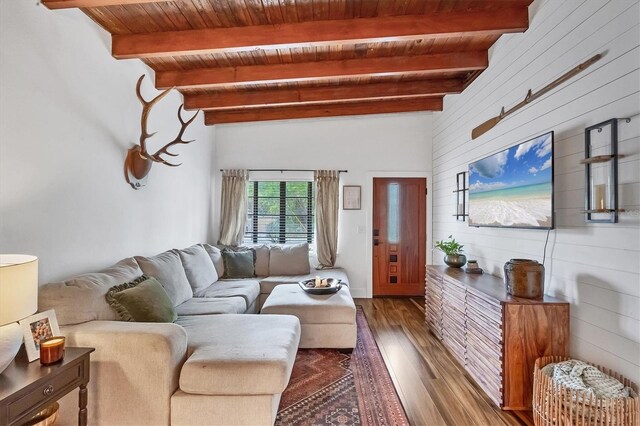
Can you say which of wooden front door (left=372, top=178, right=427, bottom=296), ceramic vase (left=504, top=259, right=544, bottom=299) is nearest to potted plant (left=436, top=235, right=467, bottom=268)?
ceramic vase (left=504, top=259, right=544, bottom=299)

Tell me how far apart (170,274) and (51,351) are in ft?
4.50

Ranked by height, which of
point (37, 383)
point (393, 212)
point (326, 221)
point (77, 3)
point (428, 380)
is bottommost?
point (428, 380)

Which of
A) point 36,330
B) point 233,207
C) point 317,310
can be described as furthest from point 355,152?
point 36,330

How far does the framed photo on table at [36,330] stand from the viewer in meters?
1.53

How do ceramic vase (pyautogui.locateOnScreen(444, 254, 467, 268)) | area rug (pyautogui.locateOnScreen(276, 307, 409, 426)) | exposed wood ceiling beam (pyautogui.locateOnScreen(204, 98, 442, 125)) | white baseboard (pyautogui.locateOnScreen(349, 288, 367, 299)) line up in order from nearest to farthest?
area rug (pyautogui.locateOnScreen(276, 307, 409, 426)), ceramic vase (pyautogui.locateOnScreen(444, 254, 467, 268)), exposed wood ceiling beam (pyautogui.locateOnScreen(204, 98, 442, 125)), white baseboard (pyautogui.locateOnScreen(349, 288, 367, 299))

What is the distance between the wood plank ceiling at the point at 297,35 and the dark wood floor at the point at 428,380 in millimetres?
2908

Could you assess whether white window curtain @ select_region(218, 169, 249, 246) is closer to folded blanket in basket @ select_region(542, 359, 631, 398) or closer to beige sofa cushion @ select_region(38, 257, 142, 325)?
beige sofa cushion @ select_region(38, 257, 142, 325)

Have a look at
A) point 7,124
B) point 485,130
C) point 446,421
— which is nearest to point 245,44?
point 7,124

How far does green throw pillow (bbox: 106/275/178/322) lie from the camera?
2.10 m

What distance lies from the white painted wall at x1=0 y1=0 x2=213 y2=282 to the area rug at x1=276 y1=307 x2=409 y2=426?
75.9 inches

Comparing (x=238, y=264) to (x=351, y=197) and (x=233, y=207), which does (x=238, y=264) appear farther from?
(x=351, y=197)

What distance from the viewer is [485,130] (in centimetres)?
321

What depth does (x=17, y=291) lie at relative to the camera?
1.34 metres

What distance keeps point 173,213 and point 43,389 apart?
2622 millimetres
